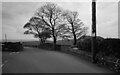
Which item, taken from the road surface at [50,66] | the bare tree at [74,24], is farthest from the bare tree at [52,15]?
the road surface at [50,66]

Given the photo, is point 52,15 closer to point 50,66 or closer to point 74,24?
point 74,24

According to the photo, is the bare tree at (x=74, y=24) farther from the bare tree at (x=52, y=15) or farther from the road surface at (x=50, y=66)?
the road surface at (x=50, y=66)

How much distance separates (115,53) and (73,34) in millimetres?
14671

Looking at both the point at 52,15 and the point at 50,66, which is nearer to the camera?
the point at 50,66

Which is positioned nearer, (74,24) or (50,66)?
(50,66)

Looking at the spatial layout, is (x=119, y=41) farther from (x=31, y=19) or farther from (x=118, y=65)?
(x=31, y=19)

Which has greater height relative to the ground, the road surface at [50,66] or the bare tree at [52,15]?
the bare tree at [52,15]

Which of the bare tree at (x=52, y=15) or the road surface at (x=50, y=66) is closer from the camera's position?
the road surface at (x=50, y=66)

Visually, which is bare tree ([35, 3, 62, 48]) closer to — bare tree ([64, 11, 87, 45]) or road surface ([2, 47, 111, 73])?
bare tree ([64, 11, 87, 45])

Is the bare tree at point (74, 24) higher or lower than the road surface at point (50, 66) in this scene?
higher

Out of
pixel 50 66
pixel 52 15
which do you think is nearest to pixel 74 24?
pixel 52 15

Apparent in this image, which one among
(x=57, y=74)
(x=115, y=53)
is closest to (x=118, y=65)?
(x=115, y=53)

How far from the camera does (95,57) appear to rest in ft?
23.2

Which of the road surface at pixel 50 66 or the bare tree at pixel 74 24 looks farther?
the bare tree at pixel 74 24
